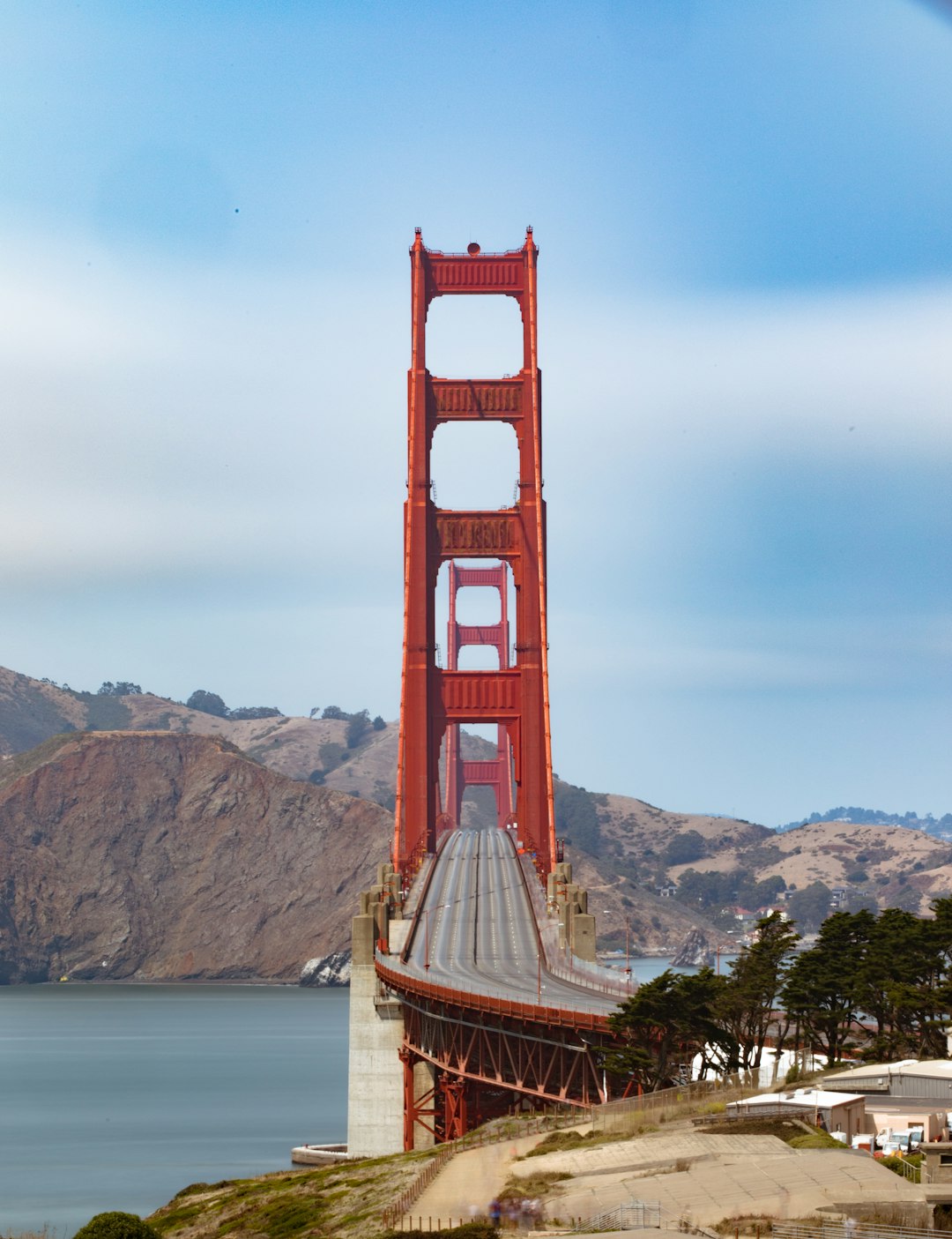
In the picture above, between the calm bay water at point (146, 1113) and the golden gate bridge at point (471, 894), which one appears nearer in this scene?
the golden gate bridge at point (471, 894)

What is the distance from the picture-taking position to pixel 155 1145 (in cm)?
10188

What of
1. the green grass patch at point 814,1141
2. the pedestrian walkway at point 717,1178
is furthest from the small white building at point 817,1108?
the pedestrian walkway at point 717,1178

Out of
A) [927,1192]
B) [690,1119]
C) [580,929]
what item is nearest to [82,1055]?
[580,929]

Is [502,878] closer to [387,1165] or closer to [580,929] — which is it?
[580,929]

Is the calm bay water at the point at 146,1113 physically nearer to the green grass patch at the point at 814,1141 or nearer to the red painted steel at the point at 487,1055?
the red painted steel at the point at 487,1055

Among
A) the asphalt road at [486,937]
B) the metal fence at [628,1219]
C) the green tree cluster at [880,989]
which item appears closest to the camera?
the metal fence at [628,1219]

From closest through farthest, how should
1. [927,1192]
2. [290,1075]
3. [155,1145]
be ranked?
[927,1192], [155,1145], [290,1075]

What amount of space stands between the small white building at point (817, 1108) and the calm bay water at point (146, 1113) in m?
32.8

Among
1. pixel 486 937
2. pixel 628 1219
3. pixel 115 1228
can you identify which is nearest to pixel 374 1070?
pixel 486 937

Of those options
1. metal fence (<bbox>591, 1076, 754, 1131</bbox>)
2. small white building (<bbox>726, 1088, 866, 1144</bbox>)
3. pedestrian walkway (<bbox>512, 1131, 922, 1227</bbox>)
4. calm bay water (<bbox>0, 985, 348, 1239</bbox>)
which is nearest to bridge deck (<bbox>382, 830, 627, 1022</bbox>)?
metal fence (<bbox>591, 1076, 754, 1131</bbox>)

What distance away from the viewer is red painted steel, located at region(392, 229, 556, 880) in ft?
340

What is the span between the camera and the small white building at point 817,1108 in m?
40.5

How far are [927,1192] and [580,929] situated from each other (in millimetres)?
50315

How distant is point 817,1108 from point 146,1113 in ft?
272
